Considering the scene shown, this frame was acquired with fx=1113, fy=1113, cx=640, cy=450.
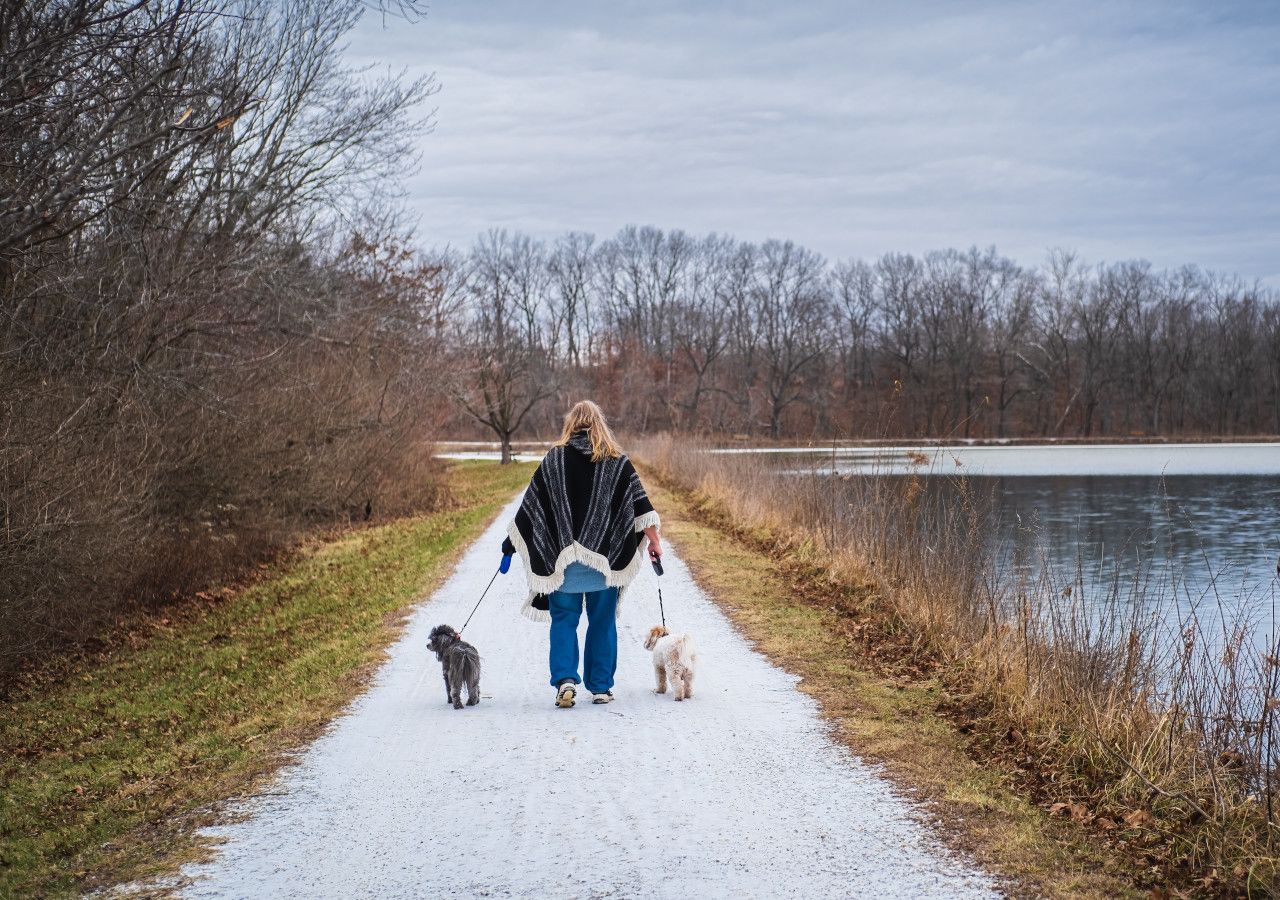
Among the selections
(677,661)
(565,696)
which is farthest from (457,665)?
(677,661)

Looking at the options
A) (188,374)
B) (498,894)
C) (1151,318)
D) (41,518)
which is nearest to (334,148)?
(188,374)

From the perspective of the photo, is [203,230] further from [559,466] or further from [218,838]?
[218,838]

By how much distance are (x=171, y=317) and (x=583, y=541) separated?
8046mm

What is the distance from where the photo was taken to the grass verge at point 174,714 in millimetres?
5203

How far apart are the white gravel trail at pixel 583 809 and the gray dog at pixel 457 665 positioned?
143 mm

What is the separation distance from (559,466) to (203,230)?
9908 mm

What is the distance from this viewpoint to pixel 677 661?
7.37m

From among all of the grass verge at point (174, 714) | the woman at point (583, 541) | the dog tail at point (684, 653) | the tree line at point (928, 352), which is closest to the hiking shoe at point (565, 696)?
the woman at point (583, 541)

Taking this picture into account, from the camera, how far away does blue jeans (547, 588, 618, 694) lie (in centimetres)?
739

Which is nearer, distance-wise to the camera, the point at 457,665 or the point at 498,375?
the point at 457,665

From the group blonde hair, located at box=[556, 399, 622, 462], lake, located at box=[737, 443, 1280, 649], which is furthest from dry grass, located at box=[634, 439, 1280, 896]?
blonde hair, located at box=[556, 399, 622, 462]

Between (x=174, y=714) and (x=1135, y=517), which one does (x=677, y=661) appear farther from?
(x=1135, y=517)

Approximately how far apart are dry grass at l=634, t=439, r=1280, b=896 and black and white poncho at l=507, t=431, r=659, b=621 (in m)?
2.27

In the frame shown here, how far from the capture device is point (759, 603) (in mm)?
11594
